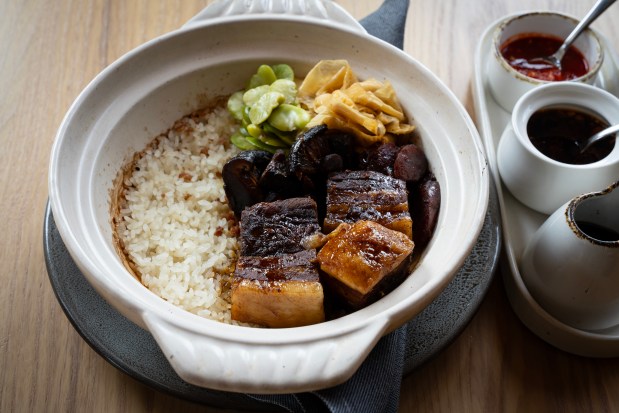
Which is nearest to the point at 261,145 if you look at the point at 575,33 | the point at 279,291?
the point at 279,291

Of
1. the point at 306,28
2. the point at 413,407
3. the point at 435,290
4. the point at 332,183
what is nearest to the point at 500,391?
the point at 413,407

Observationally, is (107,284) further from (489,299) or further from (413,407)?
(489,299)

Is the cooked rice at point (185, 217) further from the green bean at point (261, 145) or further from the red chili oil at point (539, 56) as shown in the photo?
the red chili oil at point (539, 56)

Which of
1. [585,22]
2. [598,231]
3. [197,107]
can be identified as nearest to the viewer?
[598,231]

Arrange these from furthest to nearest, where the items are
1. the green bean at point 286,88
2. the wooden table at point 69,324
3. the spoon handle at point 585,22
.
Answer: the spoon handle at point 585,22 < the green bean at point 286,88 < the wooden table at point 69,324

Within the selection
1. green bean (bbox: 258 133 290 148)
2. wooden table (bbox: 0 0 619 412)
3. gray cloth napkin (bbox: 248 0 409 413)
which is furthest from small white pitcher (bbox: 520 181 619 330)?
green bean (bbox: 258 133 290 148)

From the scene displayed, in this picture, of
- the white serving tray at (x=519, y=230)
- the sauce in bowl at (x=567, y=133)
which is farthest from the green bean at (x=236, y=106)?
the sauce in bowl at (x=567, y=133)

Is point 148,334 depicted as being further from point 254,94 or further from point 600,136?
point 600,136
